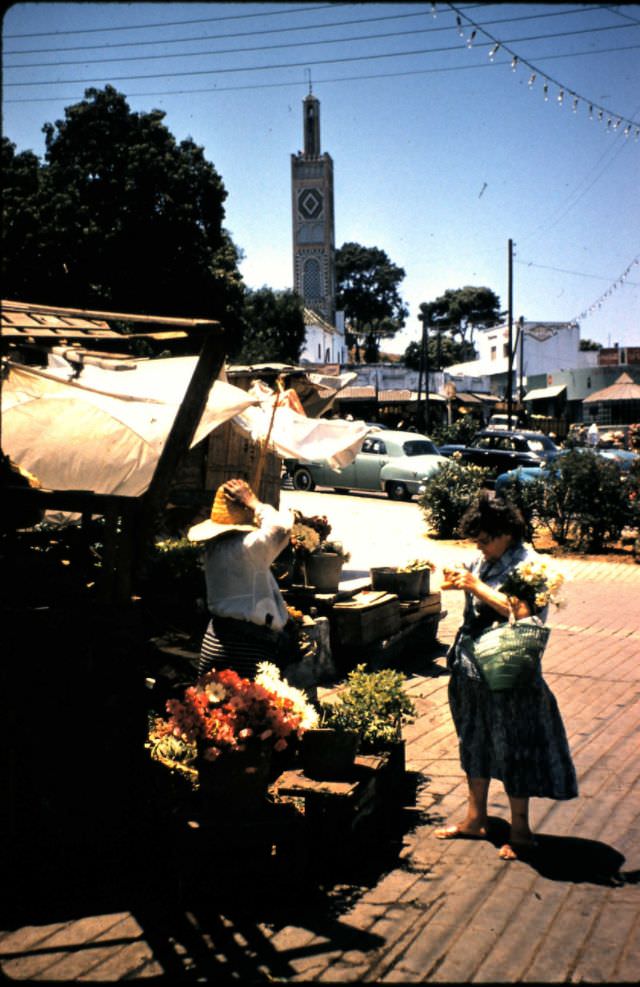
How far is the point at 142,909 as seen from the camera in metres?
4.05

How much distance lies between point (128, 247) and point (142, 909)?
1106 inches

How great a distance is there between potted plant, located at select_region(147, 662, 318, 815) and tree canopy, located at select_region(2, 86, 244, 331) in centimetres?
2568

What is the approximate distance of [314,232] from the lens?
101250 millimetres

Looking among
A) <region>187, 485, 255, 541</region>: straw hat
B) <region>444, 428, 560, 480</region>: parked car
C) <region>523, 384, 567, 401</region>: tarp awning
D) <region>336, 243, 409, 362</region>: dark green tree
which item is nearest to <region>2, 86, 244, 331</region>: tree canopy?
<region>444, 428, 560, 480</region>: parked car

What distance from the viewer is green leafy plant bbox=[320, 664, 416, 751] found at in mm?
5086

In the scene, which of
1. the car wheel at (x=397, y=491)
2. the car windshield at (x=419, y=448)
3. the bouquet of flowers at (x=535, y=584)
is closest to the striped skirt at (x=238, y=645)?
the bouquet of flowers at (x=535, y=584)

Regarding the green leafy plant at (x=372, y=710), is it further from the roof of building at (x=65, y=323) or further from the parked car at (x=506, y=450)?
the parked car at (x=506, y=450)

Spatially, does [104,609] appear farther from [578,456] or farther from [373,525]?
[373,525]

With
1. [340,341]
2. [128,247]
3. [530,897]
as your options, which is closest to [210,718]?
[530,897]

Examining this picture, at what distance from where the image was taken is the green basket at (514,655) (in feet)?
14.8

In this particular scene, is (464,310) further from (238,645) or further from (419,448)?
(238,645)

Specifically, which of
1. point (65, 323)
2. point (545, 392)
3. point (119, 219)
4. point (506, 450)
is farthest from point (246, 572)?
point (545, 392)

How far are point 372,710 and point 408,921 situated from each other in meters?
1.32

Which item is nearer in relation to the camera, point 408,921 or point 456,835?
point 408,921
